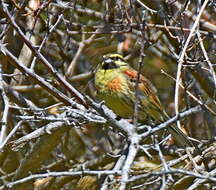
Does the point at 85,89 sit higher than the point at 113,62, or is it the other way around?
the point at 113,62

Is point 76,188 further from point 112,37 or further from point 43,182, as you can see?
point 112,37

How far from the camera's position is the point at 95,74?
5.43 m

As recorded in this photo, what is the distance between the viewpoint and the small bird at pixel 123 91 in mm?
5246

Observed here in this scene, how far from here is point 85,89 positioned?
544 centimetres

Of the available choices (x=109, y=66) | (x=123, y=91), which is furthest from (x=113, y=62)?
(x=123, y=91)

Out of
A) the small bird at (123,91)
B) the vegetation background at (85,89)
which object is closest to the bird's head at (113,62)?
the small bird at (123,91)

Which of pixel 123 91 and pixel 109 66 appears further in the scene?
pixel 109 66

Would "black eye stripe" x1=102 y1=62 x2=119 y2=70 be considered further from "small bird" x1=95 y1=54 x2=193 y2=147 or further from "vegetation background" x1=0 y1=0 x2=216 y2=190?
"vegetation background" x1=0 y1=0 x2=216 y2=190

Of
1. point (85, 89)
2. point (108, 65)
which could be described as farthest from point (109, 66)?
point (85, 89)

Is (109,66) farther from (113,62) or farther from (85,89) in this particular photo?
(85,89)

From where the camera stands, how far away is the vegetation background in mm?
3746

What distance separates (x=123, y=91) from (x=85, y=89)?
15.7 inches

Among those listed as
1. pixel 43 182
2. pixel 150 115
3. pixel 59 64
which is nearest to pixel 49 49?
pixel 59 64

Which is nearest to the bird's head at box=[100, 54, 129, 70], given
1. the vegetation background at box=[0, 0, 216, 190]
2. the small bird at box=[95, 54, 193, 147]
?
the small bird at box=[95, 54, 193, 147]
